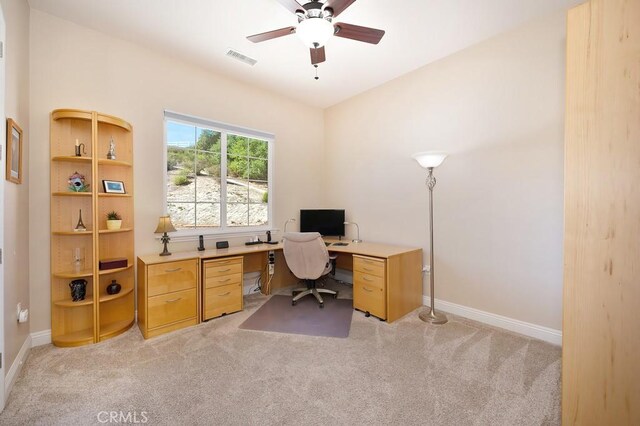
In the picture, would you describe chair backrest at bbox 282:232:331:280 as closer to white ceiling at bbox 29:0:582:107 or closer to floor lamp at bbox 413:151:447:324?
floor lamp at bbox 413:151:447:324

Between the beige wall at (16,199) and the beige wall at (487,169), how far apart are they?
3.59 m

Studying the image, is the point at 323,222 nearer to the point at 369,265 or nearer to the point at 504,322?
the point at 369,265

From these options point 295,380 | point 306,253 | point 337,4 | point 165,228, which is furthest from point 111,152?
point 295,380

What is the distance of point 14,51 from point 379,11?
290cm

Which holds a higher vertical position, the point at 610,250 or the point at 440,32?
the point at 440,32

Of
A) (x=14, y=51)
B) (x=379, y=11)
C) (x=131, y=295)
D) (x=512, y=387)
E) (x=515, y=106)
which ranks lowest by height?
(x=512, y=387)

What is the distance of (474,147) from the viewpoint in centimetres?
284

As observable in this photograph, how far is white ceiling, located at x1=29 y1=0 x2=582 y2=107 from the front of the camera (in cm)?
226

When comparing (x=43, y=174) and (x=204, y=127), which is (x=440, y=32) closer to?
(x=204, y=127)

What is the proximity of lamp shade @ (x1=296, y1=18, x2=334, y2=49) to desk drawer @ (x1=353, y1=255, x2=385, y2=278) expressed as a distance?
2.12m

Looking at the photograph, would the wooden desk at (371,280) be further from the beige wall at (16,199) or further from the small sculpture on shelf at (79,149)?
the small sculpture on shelf at (79,149)

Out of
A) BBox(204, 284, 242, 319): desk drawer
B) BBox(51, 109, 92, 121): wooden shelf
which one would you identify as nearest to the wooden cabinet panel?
BBox(204, 284, 242, 319): desk drawer

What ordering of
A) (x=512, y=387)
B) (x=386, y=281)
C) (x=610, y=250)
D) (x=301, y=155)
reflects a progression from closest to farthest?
(x=610, y=250) → (x=512, y=387) → (x=386, y=281) → (x=301, y=155)

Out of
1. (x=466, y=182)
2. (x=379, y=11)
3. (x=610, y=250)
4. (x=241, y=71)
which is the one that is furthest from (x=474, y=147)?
(x=241, y=71)
